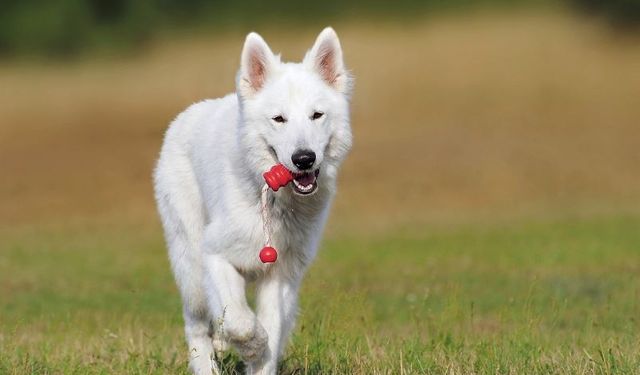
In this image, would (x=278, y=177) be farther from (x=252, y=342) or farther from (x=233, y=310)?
(x=252, y=342)

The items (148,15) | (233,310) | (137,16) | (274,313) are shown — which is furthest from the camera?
(137,16)

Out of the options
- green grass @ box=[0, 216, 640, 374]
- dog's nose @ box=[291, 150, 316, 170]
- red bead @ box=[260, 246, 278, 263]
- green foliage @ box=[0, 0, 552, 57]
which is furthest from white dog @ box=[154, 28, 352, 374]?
green foliage @ box=[0, 0, 552, 57]

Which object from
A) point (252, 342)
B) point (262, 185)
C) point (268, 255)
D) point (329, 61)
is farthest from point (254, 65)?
point (252, 342)

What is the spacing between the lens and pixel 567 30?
1091 inches

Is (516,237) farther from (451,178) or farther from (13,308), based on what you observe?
(13,308)

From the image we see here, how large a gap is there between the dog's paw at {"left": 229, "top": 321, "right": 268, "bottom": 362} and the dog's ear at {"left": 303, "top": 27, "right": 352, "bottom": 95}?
150 cm

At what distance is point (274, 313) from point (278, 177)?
901mm

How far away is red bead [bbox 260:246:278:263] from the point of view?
6445mm

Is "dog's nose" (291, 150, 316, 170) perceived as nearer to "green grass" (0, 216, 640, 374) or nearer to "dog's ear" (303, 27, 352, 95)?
"dog's ear" (303, 27, 352, 95)

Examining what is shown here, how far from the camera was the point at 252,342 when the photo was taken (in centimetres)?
635

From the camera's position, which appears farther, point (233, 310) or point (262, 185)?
point (262, 185)

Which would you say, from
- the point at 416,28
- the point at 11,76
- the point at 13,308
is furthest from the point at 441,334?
the point at 11,76

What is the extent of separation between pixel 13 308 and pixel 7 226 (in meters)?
9.79

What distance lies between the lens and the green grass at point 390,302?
23.4 feet
